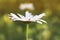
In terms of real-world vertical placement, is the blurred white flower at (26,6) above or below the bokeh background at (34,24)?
above

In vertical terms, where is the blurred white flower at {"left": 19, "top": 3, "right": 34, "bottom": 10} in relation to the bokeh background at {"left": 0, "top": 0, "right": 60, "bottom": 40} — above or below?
above

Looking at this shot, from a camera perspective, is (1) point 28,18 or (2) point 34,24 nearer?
(1) point 28,18

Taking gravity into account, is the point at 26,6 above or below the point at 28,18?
above

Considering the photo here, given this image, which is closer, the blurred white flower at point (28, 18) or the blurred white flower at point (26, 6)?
the blurred white flower at point (28, 18)

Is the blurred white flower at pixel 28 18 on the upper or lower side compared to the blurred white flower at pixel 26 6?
lower

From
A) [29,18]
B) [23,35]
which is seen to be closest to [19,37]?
[23,35]

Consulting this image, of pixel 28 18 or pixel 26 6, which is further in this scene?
pixel 26 6

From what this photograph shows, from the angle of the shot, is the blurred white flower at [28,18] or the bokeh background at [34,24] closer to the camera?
the blurred white flower at [28,18]

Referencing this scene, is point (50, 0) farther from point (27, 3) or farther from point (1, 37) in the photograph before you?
point (1, 37)

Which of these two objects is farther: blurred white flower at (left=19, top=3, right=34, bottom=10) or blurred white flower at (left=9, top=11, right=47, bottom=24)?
blurred white flower at (left=19, top=3, right=34, bottom=10)
